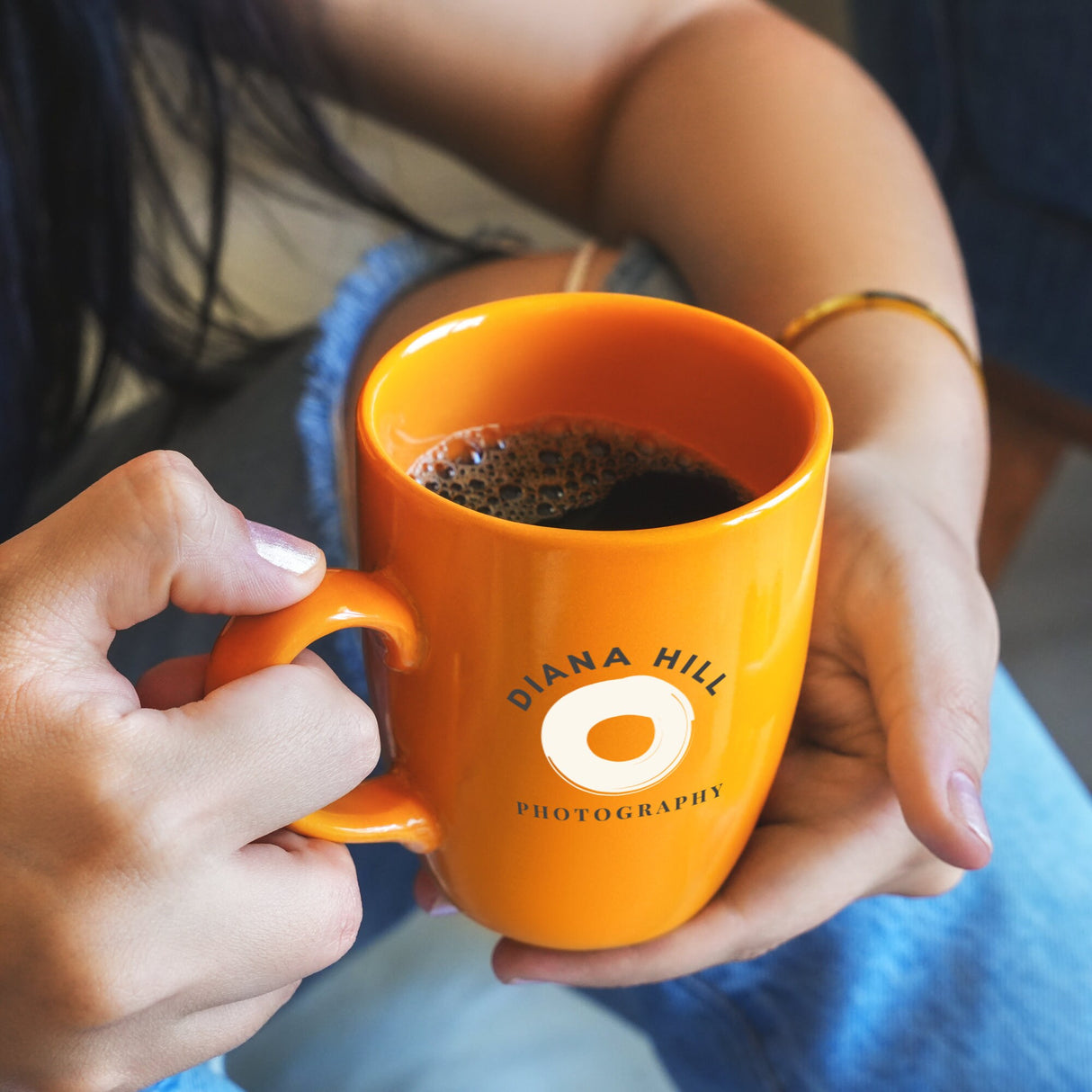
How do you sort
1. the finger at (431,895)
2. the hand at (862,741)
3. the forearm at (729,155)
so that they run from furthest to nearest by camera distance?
the forearm at (729,155) → the finger at (431,895) → the hand at (862,741)

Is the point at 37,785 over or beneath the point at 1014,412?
over

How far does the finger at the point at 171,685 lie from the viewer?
466mm

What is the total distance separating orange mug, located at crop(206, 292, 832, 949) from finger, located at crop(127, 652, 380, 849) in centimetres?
2

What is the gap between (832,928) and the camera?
0.68 metres

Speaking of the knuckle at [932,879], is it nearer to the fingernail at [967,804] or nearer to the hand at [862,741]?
the hand at [862,741]

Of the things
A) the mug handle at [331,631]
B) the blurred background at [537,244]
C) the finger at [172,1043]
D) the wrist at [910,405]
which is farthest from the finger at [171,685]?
the blurred background at [537,244]

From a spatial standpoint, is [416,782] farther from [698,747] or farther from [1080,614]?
[1080,614]

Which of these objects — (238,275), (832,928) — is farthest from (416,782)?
(238,275)

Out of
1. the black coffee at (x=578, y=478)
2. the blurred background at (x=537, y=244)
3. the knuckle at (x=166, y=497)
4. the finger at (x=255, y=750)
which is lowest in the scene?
the blurred background at (x=537, y=244)

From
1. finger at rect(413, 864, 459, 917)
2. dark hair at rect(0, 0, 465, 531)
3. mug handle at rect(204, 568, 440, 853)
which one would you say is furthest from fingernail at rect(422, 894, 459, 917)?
dark hair at rect(0, 0, 465, 531)

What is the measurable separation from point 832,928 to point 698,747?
0.98ft

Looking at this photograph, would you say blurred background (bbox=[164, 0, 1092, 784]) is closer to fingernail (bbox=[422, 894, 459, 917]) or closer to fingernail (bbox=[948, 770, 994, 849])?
fingernail (bbox=[422, 894, 459, 917])

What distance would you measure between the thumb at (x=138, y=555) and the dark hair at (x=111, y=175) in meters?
0.47

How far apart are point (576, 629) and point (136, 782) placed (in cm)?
17
